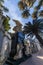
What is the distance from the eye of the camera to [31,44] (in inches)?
1023

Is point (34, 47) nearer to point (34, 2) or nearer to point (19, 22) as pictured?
point (19, 22)

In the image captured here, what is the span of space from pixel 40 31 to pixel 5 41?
882 cm

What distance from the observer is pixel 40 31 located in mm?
26859

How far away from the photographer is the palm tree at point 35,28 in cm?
2664

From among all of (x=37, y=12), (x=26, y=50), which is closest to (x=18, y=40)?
(x=26, y=50)

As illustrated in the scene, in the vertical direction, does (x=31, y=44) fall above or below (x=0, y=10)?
below

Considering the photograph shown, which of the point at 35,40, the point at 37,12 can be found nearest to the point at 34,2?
the point at 37,12

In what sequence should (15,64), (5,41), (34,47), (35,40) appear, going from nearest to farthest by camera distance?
1. (15,64)
2. (5,41)
3. (34,47)
4. (35,40)

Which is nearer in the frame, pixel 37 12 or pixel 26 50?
pixel 26 50

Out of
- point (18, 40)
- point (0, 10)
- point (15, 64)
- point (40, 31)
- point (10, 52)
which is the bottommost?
point (15, 64)

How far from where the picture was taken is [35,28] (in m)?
26.9

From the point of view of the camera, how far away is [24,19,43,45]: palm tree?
87.4ft

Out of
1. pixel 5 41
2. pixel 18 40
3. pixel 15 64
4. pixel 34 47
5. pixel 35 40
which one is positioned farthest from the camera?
pixel 35 40

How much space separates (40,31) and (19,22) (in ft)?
11.7
